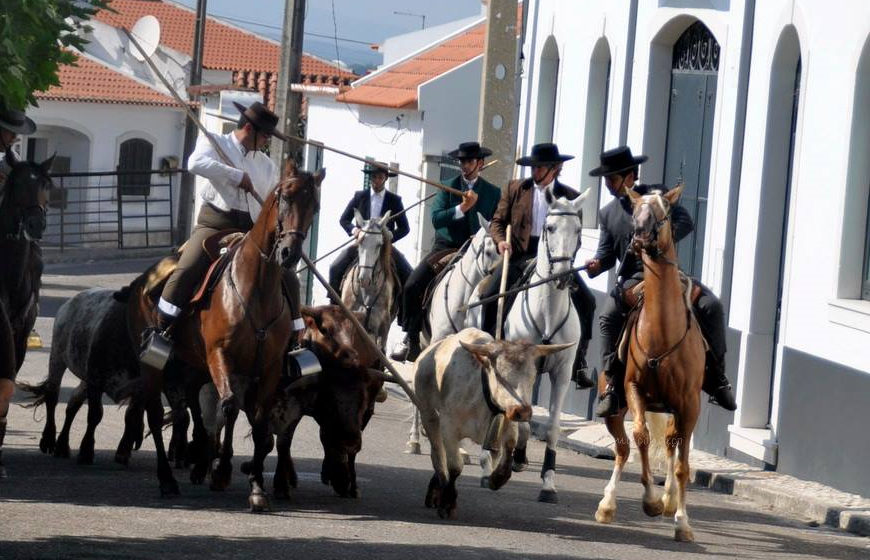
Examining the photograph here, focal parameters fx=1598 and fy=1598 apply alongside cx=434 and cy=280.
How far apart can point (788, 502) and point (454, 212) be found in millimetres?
4620

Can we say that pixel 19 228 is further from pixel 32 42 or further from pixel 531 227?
pixel 531 227

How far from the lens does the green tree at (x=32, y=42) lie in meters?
8.80

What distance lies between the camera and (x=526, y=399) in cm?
1048

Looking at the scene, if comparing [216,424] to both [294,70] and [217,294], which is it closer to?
[217,294]

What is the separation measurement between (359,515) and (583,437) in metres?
6.42

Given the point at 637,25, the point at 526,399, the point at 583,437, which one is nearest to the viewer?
the point at 526,399

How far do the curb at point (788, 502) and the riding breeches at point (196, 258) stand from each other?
16.2 feet

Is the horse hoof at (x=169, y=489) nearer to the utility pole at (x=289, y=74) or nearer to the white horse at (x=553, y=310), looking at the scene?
the white horse at (x=553, y=310)

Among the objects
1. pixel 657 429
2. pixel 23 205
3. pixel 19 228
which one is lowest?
pixel 657 429

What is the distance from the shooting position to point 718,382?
1209cm

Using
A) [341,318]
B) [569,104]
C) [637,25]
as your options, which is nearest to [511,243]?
[341,318]

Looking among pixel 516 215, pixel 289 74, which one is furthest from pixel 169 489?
pixel 289 74

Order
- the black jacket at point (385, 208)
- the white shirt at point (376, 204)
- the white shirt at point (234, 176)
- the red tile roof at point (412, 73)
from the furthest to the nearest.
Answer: the red tile roof at point (412, 73), the white shirt at point (376, 204), the black jacket at point (385, 208), the white shirt at point (234, 176)

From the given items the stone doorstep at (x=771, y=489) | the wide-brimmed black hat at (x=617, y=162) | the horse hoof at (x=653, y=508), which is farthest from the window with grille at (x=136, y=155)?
the horse hoof at (x=653, y=508)
